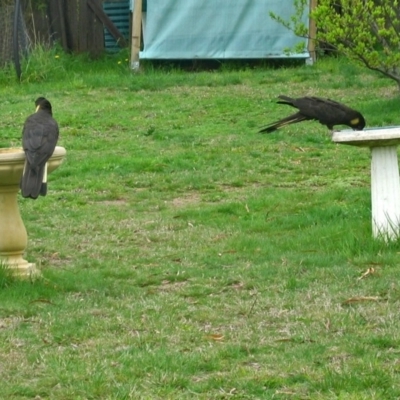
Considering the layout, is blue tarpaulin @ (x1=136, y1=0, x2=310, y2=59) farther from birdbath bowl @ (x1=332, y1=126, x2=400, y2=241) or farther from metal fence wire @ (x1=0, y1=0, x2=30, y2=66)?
birdbath bowl @ (x1=332, y1=126, x2=400, y2=241)

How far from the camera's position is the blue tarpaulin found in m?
19.4

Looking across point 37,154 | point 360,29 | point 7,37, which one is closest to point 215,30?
point 7,37

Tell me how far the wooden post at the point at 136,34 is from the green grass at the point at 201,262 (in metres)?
2.66

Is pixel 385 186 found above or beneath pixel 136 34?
above

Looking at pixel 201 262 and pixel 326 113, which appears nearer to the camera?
pixel 201 262

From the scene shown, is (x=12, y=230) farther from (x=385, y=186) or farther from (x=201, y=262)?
(x=385, y=186)

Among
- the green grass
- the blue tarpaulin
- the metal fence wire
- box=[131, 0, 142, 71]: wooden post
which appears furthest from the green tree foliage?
the metal fence wire

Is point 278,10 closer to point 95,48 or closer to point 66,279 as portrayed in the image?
point 95,48

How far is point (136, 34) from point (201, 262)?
11.5 metres

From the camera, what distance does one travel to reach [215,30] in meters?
19.5

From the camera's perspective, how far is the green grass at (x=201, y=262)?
18.2ft

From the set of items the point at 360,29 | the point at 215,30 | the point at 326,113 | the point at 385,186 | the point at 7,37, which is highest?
the point at 360,29

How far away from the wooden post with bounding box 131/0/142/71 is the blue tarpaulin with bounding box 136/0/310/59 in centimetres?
16

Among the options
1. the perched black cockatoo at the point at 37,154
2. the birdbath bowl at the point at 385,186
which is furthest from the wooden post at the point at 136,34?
the perched black cockatoo at the point at 37,154
